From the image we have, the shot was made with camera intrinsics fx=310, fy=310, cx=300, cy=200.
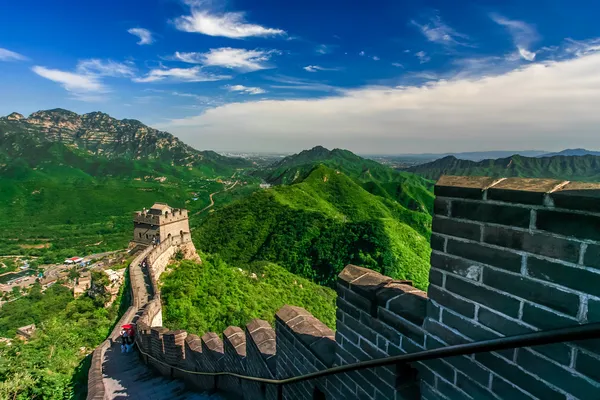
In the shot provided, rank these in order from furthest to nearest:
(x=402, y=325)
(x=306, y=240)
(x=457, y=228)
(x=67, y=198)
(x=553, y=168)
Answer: (x=67, y=198)
(x=553, y=168)
(x=306, y=240)
(x=402, y=325)
(x=457, y=228)

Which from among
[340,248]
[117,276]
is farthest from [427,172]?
[117,276]

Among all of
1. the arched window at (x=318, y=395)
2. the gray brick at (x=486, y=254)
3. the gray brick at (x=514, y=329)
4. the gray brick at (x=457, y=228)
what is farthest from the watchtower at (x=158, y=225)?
the gray brick at (x=514, y=329)

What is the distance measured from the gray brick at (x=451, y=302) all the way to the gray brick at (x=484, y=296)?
0.11 ft

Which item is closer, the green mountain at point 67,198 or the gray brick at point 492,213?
the gray brick at point 492,213

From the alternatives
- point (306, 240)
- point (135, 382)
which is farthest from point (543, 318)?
Result: point (306, 240)

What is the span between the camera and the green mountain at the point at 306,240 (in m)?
30.8

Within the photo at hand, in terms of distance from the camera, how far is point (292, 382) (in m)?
3.15

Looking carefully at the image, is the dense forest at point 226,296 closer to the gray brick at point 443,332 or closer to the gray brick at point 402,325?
the gray brick at point 402,325

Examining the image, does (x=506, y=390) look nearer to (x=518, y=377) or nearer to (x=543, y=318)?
→ (x=518, y=377)

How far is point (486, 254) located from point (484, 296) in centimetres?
22

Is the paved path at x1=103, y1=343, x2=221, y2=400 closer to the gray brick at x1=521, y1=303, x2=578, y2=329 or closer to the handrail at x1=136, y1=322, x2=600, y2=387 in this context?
the handrail at x1=136, y1=322, x2=600, y2=387

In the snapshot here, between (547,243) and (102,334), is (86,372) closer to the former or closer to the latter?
(102,334)

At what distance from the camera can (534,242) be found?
1403 millimetres

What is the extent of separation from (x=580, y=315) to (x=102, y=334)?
14195mm
